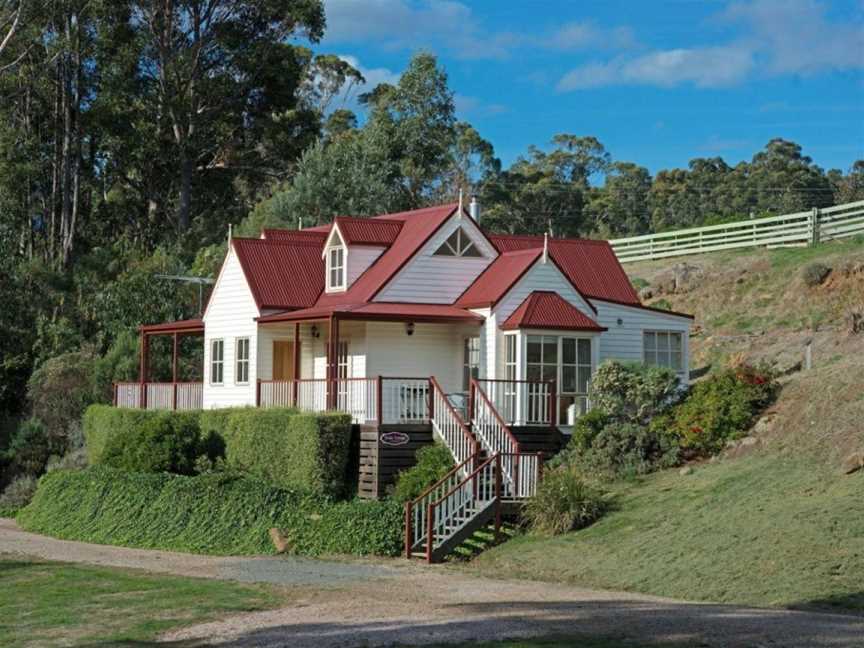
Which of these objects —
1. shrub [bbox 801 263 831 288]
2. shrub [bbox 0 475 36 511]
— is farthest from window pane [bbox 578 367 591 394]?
shrub [bbox 0 475 36 511]

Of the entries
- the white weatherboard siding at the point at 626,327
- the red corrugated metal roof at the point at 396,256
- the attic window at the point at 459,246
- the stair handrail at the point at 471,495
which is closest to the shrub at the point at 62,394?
the red corrugated metal roof at the point at 396,256

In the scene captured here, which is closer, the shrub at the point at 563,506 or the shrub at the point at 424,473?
the shrub at the point at 563,506

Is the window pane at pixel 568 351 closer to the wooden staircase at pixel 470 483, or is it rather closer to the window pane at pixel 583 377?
the window pane at pixel 583 377

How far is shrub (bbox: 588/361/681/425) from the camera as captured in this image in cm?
3122

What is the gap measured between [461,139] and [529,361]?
163ft

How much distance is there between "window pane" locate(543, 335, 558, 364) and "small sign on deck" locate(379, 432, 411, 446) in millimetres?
3969

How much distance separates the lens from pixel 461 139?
8125 cm

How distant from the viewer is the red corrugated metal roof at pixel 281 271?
36.2 metres

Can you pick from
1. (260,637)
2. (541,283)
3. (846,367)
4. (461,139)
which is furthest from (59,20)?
(260,637)

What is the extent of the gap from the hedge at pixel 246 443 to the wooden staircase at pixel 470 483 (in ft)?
7.52

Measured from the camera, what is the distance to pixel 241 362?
37.1 m

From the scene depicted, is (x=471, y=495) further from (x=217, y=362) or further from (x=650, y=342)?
(x=217, y=362)

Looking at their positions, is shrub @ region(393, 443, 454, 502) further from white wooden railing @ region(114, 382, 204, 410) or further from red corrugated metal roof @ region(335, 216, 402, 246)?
white wooden railing @ region(114, 382, 204, 410)

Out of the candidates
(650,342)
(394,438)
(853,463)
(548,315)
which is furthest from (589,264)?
(853,463)
